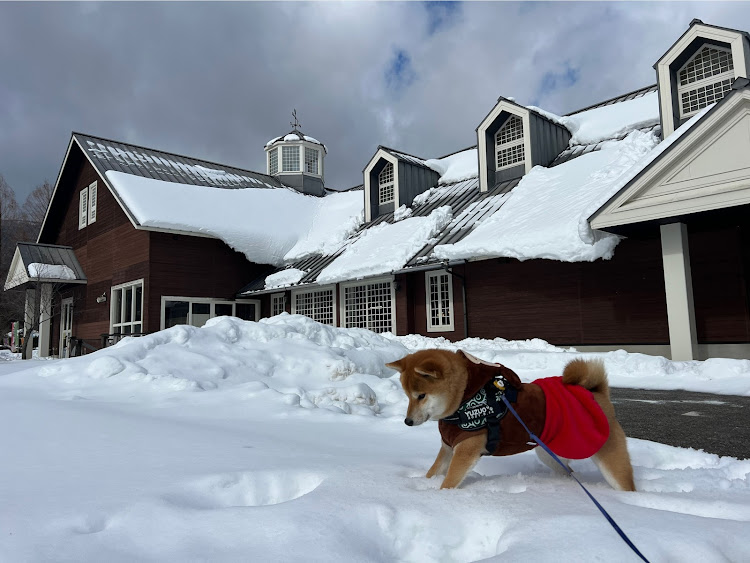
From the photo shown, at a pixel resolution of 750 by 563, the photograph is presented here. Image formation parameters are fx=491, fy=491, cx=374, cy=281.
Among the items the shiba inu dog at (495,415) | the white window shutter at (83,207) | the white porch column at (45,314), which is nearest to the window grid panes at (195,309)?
the white porch column at (45,314)

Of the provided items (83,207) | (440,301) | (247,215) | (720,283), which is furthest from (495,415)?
(83,207)

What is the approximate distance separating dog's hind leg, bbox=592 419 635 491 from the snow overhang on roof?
863 inches

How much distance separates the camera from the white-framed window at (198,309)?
1761 cm

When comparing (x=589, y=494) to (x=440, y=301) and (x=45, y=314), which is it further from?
(x=45, y=314)

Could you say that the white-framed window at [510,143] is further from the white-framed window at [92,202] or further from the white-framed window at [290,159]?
the white-framed window at [92,202]

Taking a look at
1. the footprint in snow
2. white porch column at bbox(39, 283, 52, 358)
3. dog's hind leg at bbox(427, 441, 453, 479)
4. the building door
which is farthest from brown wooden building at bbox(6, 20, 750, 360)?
the footprint in snow

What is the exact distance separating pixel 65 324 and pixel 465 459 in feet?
84.3

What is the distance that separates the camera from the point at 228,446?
11.0 ft

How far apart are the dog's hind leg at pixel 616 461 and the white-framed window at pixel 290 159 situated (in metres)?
24.7

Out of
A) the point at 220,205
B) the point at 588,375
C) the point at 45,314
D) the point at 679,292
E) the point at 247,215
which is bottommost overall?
the point at 588,375

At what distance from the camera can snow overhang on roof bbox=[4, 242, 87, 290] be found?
1959 cm

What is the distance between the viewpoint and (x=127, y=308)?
18734mm

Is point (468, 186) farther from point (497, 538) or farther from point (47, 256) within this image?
point (47, 256)

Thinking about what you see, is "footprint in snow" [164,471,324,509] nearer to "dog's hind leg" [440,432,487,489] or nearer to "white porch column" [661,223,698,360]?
"dog's hind leg" [440,432,487,489]
